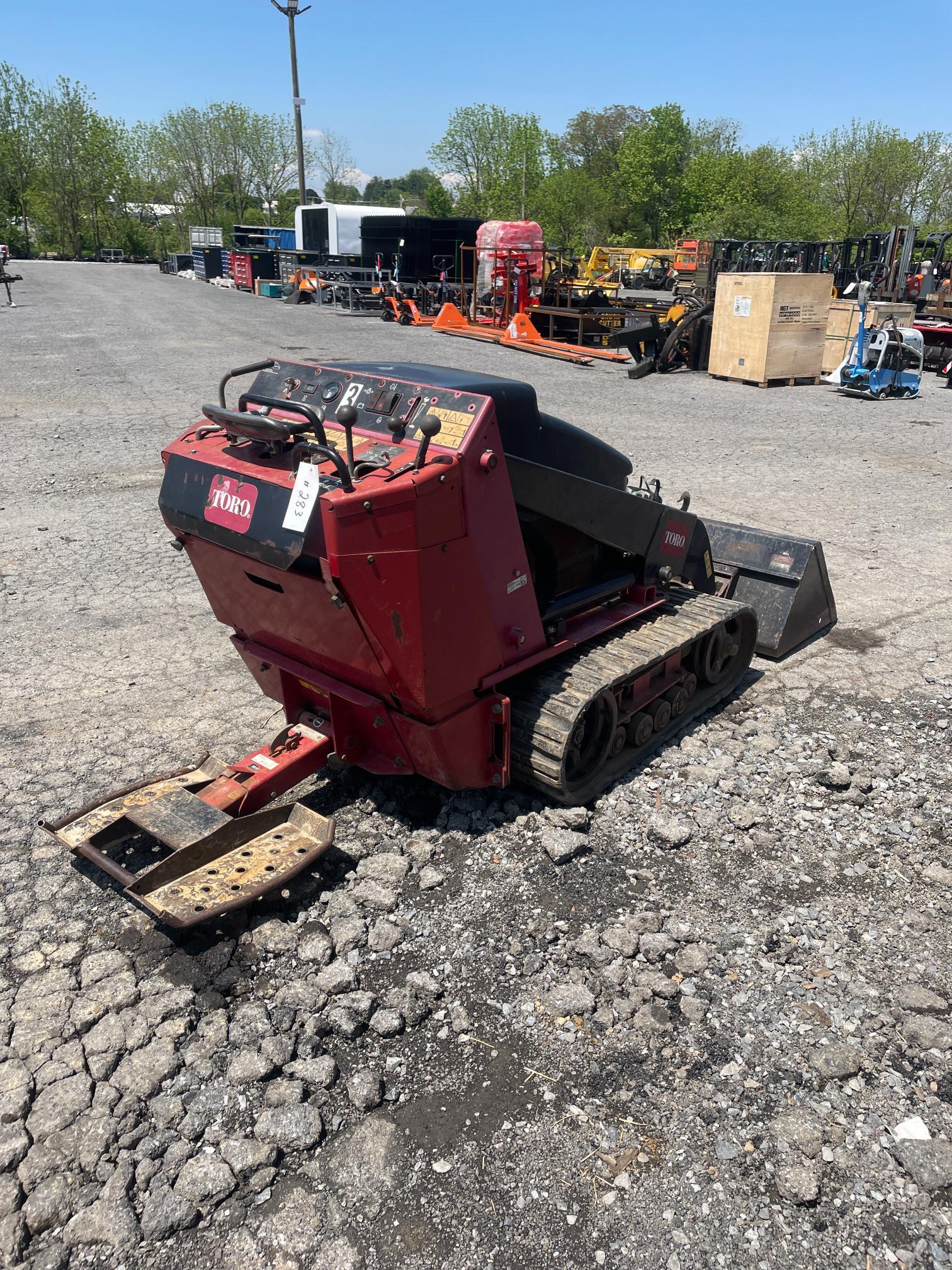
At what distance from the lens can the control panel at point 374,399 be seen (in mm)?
3607

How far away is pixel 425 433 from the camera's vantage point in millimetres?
3271

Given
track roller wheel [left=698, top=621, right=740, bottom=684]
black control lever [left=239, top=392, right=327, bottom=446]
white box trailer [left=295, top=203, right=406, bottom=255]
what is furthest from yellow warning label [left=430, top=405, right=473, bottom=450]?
white box trailer [left=295, top=203, right=406, bottom=255]

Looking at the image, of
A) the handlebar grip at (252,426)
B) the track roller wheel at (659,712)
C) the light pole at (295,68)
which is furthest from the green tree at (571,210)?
the handlebar grip at (252,426)

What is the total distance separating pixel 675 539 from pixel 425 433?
2.34 meters

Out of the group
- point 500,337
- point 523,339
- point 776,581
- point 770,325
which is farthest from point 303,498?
point 500,337

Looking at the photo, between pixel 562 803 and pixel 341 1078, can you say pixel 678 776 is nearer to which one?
pixel 562 803

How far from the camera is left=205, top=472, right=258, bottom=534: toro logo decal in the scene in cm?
361

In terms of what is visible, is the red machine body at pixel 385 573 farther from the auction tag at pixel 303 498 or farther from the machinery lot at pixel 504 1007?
the machinery lot at pixel 504 1007

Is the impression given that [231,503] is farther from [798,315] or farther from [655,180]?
[655,180]

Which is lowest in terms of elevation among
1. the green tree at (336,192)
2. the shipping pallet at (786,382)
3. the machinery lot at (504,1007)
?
the machinery lot at (504,1007)

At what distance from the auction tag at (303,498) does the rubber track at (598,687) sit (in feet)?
4.52

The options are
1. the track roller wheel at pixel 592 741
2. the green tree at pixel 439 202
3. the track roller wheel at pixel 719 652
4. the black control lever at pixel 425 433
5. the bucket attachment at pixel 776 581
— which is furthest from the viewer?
the green tree at pixel 439 202

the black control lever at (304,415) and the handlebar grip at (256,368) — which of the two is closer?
the black control lever at (304,415)

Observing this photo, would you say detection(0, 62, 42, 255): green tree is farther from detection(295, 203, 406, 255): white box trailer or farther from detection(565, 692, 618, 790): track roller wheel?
detection(565, 692, 618, 790): track roller wheel
